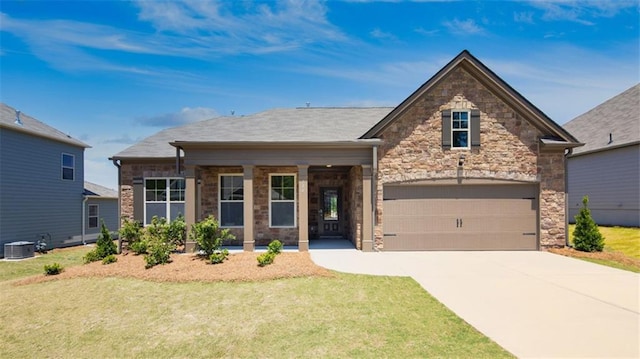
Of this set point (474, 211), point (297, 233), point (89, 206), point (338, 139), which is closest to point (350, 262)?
point (297, 233)

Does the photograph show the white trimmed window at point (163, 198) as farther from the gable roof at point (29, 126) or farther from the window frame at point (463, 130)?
the window frame at point (463, 130)

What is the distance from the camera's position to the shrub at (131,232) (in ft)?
40.5

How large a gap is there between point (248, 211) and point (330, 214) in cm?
482

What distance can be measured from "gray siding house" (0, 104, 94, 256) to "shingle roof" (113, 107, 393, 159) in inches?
253

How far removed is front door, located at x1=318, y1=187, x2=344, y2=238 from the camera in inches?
609

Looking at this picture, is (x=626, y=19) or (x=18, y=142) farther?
(x=18, y=142)

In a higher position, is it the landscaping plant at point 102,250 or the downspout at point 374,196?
the downspout at point 374,196

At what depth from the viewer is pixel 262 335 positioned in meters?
5.54

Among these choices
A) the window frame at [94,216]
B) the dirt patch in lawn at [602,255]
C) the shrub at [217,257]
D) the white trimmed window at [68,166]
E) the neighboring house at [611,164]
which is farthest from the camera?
the window frame at [94,216]

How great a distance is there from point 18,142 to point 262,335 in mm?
17110

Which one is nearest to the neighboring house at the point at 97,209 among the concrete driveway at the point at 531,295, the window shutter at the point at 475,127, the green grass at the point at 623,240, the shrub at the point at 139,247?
the shrub at the point at 139,247

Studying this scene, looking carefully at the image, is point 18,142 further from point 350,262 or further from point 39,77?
point 350,262

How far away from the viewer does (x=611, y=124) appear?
62.8 feet

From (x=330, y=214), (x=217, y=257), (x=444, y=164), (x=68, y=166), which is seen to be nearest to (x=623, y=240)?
(x=444, y=164)
